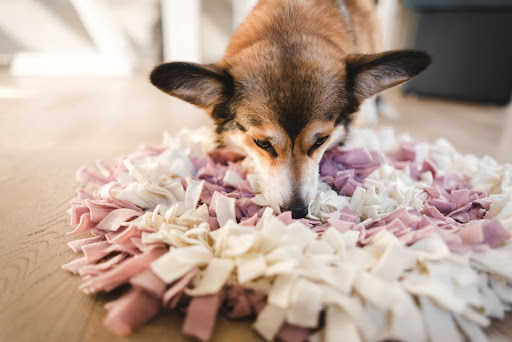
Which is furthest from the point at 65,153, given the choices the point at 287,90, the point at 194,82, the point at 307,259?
the point at 307,259

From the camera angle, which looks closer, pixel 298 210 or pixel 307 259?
pixel 307 259

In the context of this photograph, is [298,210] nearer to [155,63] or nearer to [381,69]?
[381,69]

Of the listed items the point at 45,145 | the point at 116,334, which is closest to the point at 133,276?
the point at 116,334

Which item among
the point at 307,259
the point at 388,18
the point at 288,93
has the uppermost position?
the point at 388,18

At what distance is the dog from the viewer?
3.85ft

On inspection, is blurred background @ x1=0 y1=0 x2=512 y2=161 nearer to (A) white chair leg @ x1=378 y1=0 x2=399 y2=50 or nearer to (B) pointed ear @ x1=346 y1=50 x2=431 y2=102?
(A) white chair leg @ x1=378 y1=0 x2=399 y2=50

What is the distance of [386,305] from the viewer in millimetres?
801

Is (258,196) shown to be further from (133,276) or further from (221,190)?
(133,276)

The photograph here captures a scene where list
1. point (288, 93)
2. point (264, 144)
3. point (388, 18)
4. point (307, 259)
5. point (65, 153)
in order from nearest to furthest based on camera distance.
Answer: point (307, 259) → point (288, 93) → point (264, 144) → point (65, 153) → point (388, 18)

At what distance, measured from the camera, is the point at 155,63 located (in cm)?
435

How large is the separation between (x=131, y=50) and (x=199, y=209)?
166 inches

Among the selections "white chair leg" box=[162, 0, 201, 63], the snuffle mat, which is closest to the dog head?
the snuffle mat

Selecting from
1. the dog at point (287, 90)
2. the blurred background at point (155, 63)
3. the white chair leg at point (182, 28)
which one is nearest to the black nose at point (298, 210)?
the dog at point (287, 90)

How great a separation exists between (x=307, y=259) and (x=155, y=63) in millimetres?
3968
